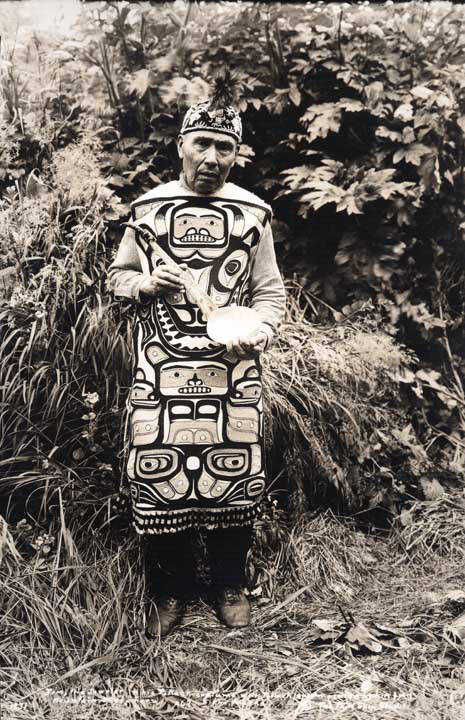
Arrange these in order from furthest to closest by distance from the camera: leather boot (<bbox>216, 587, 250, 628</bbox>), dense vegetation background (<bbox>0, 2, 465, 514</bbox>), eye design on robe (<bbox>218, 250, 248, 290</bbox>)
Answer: dense vegetation background (<bbox>0, 2, 465, 514</bbox>) → leather boot (<bbox>216, 587, 250, 628</bbox>) → eye design on robe (<bbox>218, 250, 248, 290</bbox>)

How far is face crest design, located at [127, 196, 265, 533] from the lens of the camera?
2.36 metres

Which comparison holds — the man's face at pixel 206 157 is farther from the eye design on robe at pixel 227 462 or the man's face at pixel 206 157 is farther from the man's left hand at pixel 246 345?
the eye design on robe at pixel 227 462

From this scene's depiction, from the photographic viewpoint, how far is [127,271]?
8.05 feet

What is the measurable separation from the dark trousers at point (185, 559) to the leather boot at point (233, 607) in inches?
1.2

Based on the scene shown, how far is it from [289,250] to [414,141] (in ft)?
2.79

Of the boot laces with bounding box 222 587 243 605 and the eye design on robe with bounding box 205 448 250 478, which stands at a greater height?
the eye design on robe with bounding box 205 448 250 478

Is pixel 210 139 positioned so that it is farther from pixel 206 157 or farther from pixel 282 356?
pixel 282 356

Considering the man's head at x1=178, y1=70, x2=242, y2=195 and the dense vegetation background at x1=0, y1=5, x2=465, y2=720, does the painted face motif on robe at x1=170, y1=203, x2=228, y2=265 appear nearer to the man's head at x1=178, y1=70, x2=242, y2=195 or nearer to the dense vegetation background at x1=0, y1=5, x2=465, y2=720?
the man's head at x1=178, y1=70, x2=242, y2=195

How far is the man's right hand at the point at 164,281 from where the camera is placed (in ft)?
7.43

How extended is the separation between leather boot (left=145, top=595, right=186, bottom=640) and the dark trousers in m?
0.03

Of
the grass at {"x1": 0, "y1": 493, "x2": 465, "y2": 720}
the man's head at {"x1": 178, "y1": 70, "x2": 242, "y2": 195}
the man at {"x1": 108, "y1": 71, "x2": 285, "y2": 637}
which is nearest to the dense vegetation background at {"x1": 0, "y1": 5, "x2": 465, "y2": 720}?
the grass at {"x1": 0, "y1": 493, "x2": 465, "y2": 720}

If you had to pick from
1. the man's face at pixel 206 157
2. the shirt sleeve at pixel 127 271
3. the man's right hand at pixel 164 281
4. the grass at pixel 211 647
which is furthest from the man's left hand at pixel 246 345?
the grass at pixel 211 647

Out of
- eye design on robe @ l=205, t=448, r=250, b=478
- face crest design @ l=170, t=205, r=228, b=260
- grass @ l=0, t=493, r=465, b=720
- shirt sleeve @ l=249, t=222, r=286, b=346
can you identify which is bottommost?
grass @ l=0, t=493, r=465, b=720

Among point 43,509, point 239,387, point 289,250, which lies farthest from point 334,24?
point 43,509
